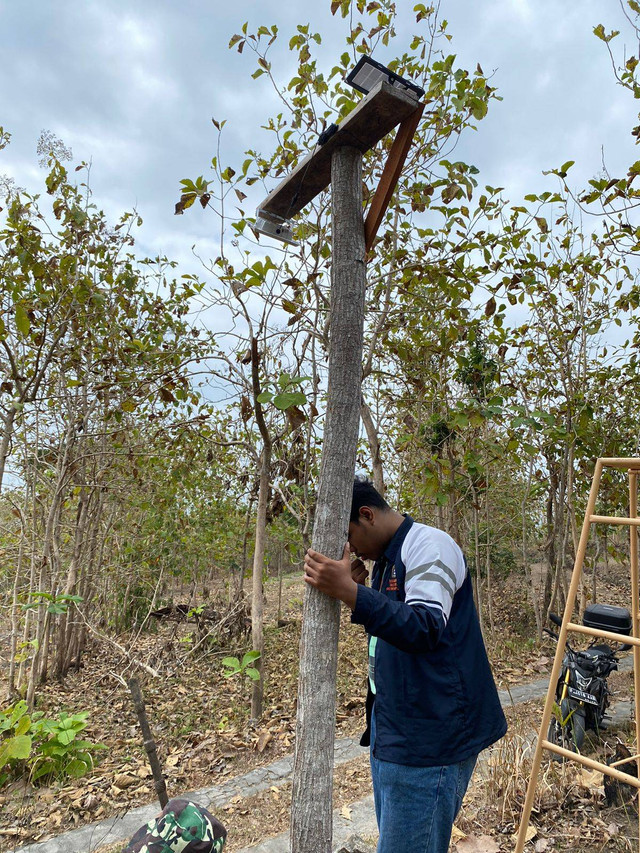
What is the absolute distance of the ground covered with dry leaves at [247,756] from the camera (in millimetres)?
2938

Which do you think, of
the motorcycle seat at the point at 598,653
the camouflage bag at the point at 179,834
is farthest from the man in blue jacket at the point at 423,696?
the motorcycle seat at the point at 598,653

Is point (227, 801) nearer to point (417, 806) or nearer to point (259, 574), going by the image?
point (259, 574)

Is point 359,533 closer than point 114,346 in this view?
Yes

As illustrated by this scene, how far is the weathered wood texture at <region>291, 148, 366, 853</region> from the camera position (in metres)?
1.52

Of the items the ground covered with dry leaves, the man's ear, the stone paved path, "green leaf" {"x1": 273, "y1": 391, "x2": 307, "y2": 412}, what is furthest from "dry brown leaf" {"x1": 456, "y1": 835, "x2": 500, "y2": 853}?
"green leaf" {"x1": 273, "y1": 391, "x2": 307, "y2": 412}

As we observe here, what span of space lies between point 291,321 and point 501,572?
8013 millimetres

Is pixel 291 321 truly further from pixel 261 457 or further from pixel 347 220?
pixel 347 220

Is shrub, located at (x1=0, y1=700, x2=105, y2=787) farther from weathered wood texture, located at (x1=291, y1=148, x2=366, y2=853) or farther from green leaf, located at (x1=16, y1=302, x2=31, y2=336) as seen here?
weathered wood texture, located at (x1=291, y1=148, x2=366, y2=853)

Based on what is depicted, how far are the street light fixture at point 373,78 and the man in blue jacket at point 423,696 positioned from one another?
4.68 feet

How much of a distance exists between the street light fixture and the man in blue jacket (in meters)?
1.43

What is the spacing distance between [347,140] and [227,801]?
406cm

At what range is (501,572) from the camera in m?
10.0

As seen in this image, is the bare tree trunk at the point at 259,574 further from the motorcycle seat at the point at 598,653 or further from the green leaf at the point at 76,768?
the motorcycle seat at the point at 598,653

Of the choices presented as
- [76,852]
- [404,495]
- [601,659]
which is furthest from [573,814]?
[404,495]
